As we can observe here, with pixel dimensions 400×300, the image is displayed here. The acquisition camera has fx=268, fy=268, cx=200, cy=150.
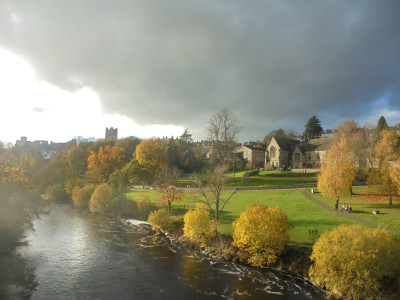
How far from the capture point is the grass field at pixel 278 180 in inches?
2087

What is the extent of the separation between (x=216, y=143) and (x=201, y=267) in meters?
40.3

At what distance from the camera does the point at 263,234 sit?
23.0 m

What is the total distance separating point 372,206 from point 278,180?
2681cm

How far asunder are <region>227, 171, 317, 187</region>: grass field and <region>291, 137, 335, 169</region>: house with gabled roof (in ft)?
41.3

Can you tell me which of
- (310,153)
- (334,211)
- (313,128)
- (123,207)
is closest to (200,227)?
(334,211)

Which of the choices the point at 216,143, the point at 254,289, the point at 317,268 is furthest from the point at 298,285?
the point at 216,143

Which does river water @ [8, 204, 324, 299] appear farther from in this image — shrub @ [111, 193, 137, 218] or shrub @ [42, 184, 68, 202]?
shrub @ [42, 184, 68, 202]

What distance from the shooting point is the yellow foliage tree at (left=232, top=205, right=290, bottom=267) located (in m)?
22.9

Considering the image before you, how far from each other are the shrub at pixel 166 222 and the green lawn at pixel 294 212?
365 centimetres

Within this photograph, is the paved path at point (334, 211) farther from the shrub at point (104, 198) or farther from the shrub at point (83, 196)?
the shrub at point (83, 196)

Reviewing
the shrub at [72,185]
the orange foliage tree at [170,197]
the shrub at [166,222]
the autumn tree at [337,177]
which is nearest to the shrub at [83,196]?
the shrub at [72,185]

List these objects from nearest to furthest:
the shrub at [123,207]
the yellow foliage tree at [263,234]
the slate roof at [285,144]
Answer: the yellow foliage tree at [263,234], the shrub at [123,207], the slate roof at [285,144]

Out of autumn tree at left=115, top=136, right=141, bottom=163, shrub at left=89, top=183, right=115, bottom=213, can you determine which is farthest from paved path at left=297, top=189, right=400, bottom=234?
autumn tree at left=115, top=136, right=141, bottom=163

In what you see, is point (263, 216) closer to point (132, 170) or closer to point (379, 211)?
point (379, 211)
